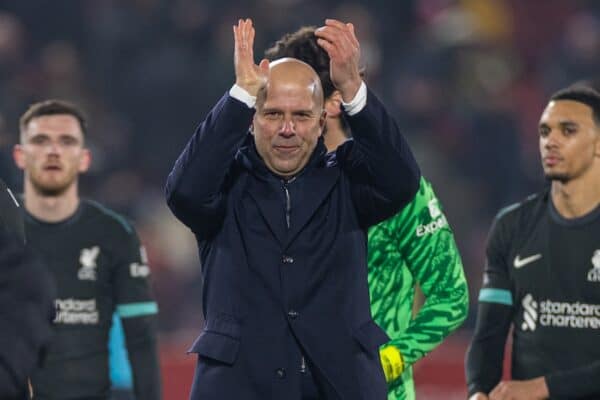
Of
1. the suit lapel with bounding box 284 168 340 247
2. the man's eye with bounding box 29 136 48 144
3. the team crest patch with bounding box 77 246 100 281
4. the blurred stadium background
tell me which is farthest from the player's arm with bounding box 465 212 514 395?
the blurred stadium background

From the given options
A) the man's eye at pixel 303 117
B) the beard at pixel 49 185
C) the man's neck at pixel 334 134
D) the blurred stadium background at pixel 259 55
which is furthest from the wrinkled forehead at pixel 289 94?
the blurred stadium background at pixel 259 55

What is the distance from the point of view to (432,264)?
192 inches

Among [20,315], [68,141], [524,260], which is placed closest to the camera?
[20,315]

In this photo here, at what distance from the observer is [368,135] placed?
4.08 metres

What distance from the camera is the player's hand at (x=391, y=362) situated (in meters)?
4.64

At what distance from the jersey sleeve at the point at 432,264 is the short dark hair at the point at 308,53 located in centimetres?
53

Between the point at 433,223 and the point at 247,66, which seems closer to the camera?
the point at 247,66

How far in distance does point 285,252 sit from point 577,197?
5.90 feet

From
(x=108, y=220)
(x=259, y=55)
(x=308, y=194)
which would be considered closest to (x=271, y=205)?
(x=308, y=194)

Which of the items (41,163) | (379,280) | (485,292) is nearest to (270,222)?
(379,280)

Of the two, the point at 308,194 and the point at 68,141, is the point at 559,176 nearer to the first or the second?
the point at 308,194

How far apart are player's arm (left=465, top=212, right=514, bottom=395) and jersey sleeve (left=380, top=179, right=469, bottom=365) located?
558mm

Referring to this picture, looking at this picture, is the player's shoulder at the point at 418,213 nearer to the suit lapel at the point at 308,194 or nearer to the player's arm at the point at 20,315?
the suit lapel at the point at 308,194

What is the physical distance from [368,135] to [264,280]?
514mm
